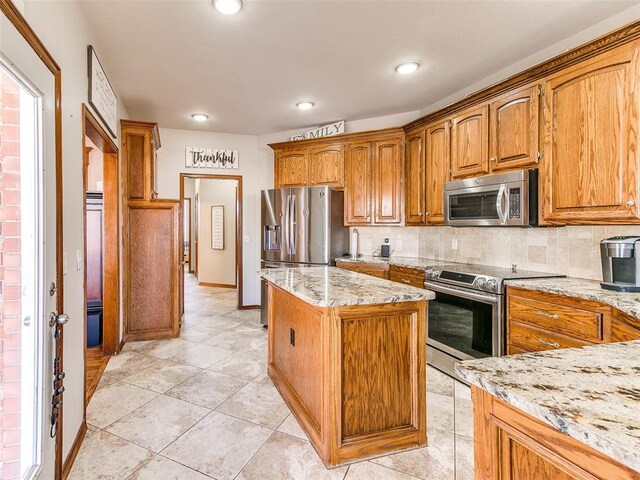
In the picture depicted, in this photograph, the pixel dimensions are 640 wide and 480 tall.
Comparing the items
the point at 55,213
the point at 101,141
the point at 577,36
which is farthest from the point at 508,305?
the point at 101,141

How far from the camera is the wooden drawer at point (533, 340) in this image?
2.16 metres

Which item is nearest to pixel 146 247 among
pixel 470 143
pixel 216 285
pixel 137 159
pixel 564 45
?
pixel 137 159

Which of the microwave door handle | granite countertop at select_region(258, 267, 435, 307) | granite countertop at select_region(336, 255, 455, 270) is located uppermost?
the microwave door handle

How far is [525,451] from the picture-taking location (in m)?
0.77

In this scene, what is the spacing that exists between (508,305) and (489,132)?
146 cm

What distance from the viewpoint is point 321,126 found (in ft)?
15.8

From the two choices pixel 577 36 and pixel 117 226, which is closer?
pixel 577 36

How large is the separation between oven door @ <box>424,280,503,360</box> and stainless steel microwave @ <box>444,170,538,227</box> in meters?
0.62

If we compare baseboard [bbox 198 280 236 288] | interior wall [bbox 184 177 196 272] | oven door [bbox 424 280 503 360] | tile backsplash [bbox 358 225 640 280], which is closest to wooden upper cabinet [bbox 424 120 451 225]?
tile backsplash [bbox 358 225 640 280]

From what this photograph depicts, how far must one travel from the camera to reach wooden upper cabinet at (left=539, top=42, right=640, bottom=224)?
6.70 feet

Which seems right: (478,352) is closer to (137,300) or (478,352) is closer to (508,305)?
(508,305)

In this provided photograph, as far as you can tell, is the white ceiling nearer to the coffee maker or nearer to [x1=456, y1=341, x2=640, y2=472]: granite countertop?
the coffee maker

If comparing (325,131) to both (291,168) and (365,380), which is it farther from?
(365,380)

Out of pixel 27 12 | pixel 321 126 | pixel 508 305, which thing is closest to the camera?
pixel 27 12
